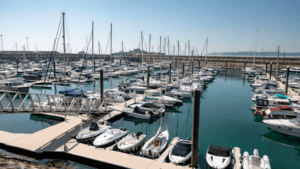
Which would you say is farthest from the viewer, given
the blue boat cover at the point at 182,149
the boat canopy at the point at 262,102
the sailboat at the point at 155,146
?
the boat canopy at the point at 262,102

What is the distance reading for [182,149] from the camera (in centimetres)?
1483

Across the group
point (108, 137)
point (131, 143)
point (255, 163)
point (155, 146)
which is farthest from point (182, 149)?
point (108, 137)

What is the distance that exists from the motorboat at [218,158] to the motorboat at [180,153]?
1437 millimetres

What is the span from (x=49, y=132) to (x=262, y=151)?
19.4 m

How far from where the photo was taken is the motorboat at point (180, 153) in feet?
45.4

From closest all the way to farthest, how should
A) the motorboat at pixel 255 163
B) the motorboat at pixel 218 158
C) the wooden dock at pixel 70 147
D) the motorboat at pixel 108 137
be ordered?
1. the motorboat at pixel 255 163
2. the motorboat at pixel 218 158
3. the wooden dock at pixel 70 147
4. the motorboat at pixel 108 137

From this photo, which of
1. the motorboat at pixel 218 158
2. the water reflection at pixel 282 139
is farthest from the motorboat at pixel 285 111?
the motorboat at pixel 218 158

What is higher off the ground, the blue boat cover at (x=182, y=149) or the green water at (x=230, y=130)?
the blue boat cover at (x=182, y=149)

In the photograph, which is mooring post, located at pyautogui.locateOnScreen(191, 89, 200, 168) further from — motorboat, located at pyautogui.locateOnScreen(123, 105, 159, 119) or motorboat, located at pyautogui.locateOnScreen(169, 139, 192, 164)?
motorboat, located at pyautogui.locateOnScreen(123, 105, 159, 119)

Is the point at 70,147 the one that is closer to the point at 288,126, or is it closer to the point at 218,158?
the point at 218,158

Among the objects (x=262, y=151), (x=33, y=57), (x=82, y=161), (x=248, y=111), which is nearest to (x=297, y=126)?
(x=262, y=151)

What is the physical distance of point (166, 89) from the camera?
1431 inches

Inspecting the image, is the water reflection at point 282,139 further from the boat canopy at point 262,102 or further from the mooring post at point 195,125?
the mooring post at point 195,125

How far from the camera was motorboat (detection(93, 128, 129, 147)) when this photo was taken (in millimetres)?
16328
